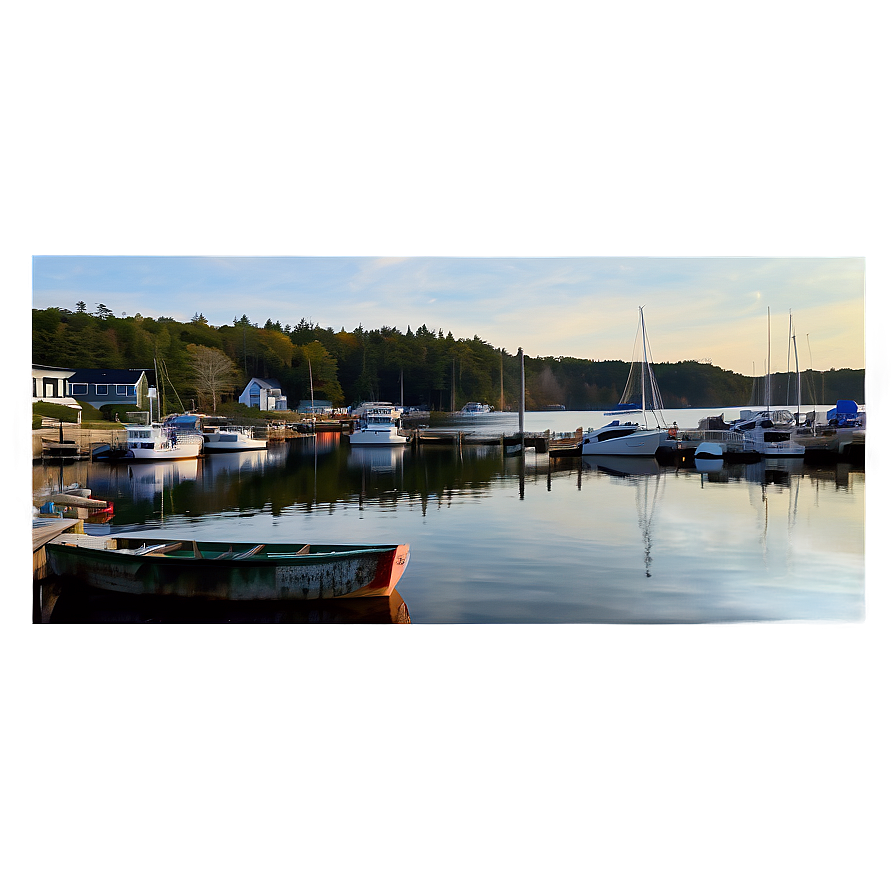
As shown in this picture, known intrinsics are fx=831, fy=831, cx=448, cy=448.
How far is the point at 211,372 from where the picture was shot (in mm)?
5031

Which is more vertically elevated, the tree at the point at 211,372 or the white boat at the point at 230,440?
the tree at the point at 211,372

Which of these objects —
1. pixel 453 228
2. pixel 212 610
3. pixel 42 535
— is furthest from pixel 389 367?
pixel 42 535

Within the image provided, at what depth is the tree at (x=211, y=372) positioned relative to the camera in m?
4.95

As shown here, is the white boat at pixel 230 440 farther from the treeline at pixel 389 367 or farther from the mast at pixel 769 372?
the mast at pixel 769 372

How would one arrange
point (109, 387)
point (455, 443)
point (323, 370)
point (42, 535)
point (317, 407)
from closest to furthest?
point (42, 535)
point (109, 387)
point (323, 370)
point (455, 443)
point (317, 407)

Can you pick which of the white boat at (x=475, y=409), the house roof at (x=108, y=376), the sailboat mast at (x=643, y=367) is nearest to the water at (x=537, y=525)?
the white boat at (x=475, y=409)

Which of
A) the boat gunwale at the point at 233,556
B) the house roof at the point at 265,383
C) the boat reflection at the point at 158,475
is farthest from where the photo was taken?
the house roof at the point at 265,383

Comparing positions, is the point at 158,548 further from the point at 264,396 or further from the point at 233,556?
the point at 264,396

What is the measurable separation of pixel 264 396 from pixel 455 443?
1.23m

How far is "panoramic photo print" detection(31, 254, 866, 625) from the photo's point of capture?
4621 mm

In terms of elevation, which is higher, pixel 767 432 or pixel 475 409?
pixel 475 409

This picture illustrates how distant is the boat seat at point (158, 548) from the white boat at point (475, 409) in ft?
6.11

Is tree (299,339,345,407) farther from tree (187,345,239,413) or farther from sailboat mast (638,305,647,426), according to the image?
sailboat mast (638,305,647,426)

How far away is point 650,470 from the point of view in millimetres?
4949
